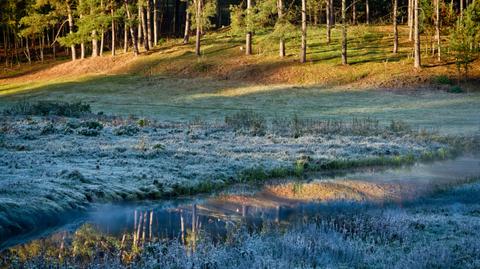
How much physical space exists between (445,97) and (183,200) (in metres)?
30.3

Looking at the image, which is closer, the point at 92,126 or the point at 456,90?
the point at 92,126

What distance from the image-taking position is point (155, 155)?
19.3 metres

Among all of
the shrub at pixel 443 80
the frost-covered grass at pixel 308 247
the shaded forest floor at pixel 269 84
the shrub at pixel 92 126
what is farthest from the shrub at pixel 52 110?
the shrub at pixel 443 80

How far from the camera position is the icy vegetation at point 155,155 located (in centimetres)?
1362

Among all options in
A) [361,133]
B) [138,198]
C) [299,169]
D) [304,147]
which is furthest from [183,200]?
[361,133]

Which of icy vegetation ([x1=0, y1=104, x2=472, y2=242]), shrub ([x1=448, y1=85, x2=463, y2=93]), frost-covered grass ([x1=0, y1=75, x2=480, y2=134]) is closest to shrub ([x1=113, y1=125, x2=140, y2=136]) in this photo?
icy vegetation ([x1=0, y1=104, x2=472, y2=242])

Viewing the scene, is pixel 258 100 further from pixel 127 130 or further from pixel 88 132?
pixel 88 132

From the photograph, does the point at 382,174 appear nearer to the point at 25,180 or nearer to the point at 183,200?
the point at 183,200

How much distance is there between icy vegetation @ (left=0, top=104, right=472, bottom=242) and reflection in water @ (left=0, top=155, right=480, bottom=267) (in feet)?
3.14

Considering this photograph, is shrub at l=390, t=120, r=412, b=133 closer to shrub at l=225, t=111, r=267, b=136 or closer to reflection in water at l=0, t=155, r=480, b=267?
shrub at l=225, t=111, r=267, b=136

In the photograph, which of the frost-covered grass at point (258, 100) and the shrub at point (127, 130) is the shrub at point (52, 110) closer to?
the frost-covered grass at point (258, 100)

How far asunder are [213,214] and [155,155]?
692 centimetres

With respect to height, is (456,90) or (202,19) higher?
(202,19)

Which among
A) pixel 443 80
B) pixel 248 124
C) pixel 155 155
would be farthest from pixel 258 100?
pixel 155 155
